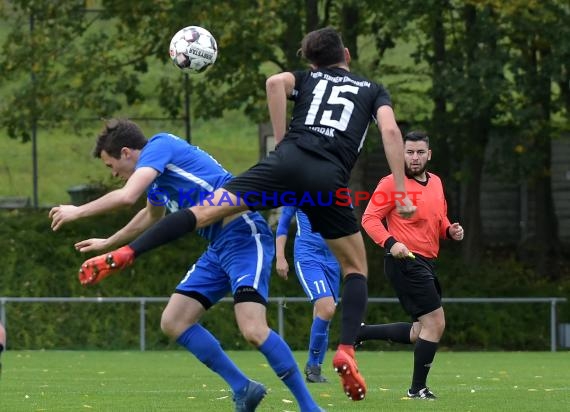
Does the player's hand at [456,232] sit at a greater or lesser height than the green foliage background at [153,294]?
greater

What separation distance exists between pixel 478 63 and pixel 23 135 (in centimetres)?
859

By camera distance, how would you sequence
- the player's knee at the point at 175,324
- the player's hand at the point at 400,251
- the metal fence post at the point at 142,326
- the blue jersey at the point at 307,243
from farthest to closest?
the metal fence post at the point at 142,326, the blue jersey at the point at 307,243, the player's hand at the point at 400,251, the player's knee at the point at 175,324

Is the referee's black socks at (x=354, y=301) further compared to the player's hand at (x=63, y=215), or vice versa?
the referee's black socks at (x=354, y=301)

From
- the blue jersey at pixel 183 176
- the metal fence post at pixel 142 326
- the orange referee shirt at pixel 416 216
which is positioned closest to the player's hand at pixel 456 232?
the orange referee shirt at pixel 416 216

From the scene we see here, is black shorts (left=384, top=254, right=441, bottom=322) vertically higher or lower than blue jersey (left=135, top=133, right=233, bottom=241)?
lower

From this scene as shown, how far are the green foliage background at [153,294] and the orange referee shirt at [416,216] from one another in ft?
39.4

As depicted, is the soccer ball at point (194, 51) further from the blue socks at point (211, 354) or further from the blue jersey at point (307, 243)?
the blue socks at point (211, 354)

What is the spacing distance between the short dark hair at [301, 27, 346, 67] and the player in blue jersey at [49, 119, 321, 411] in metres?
0.85

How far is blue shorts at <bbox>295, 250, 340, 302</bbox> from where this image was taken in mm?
11719

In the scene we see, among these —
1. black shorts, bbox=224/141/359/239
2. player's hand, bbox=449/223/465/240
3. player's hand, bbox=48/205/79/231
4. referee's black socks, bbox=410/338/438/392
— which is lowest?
referee's black socks, bbox=410/338/438/392

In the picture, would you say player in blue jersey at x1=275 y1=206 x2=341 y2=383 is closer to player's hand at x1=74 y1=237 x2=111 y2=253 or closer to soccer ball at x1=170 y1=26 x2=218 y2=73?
soccer ball at x1=170 y1=26 x2=218 y2=73

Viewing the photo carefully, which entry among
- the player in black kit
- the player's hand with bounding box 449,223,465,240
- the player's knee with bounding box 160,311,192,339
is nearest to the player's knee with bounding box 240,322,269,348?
the player in black kit

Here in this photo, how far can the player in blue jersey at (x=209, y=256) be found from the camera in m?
7.41

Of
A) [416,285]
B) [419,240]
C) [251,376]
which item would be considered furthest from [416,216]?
[251,376]
